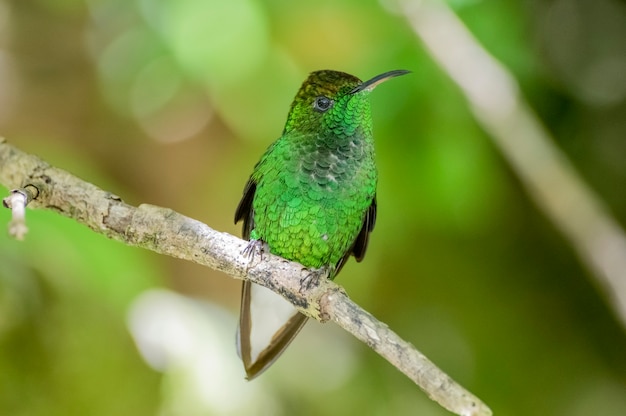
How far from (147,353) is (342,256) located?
1.07 m

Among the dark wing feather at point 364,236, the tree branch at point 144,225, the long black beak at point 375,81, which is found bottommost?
the tree branch at point 144,225

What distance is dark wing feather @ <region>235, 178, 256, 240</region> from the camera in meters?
2.05

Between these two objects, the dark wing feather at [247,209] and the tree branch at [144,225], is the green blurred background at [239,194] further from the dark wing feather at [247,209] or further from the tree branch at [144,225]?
the tree branch at [144,225]

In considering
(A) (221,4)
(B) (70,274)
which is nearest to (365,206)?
(A) (221,4)

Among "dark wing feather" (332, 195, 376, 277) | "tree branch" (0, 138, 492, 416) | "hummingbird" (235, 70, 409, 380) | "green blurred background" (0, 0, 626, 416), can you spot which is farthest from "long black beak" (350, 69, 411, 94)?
"green blurred background" (0, 0, 626, 416)

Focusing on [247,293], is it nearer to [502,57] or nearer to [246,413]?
[246,413]

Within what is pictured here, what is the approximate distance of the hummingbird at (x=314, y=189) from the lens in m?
1.90

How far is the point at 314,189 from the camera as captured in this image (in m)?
1.89

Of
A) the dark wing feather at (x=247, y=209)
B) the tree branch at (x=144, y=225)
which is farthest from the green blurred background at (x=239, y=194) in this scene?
the tree branch at (x=144, y=225)

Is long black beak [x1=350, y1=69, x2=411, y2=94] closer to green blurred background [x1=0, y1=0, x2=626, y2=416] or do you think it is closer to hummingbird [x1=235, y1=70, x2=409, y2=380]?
hummingbird [x1=235, y1=70, x2=409, y2=380]

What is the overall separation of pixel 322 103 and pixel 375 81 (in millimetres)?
239

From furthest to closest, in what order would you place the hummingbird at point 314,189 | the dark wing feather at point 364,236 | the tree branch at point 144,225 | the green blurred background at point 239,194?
the green blurred background at point 239,194 → the dark wing feather at point 364,236 → the hummingbird at point 314,189 → the tree branch at point 144,225

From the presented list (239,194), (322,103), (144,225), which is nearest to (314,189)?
(322,103)

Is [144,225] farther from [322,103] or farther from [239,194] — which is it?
[239,194]
